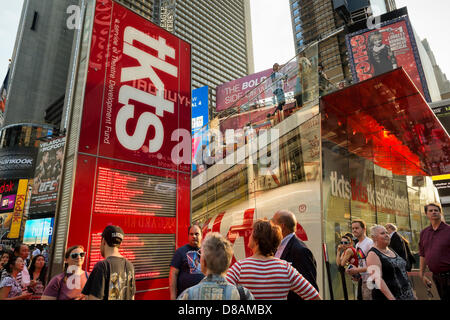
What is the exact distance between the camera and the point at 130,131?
3967mm

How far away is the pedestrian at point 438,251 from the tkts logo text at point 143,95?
426cm

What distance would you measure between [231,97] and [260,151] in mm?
25672

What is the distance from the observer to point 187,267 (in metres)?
3.39

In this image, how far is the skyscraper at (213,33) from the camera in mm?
89125

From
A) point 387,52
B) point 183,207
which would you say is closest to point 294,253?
point 183,207

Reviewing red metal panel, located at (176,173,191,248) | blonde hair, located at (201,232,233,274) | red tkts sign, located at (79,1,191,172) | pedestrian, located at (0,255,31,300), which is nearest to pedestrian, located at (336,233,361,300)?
red metal panel, located at (176,173,191,248)

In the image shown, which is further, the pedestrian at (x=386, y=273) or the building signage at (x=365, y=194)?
the building signage at (x=365, y=194)

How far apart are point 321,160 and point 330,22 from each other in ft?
176

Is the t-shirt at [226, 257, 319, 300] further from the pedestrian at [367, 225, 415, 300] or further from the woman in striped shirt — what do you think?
the pedestrian at [367, 225, 415, 300]

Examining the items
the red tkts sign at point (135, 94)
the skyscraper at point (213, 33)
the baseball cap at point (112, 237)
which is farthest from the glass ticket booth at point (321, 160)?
the skyscraper at point (213, 33)

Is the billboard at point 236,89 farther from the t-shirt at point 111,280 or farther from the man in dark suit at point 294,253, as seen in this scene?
the t-shirt at point 111,280

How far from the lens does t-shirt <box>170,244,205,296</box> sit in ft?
→ 10.8

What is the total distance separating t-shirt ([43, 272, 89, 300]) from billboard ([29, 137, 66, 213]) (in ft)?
110
